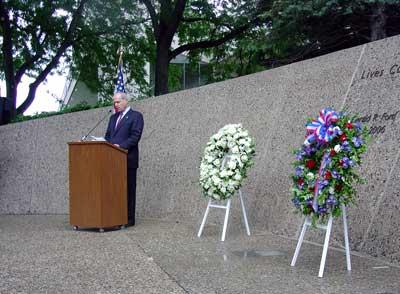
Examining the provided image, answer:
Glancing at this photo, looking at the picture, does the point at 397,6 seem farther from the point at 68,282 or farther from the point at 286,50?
the point at 68,282

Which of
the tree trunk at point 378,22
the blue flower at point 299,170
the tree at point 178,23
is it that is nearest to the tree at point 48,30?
the tree at point 178,23

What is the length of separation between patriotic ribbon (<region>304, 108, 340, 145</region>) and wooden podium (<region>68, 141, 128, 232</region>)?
12.5 feet

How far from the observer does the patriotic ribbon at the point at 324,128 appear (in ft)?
15.8

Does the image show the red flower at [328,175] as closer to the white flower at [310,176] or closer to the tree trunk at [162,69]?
the white flower at [310,176]

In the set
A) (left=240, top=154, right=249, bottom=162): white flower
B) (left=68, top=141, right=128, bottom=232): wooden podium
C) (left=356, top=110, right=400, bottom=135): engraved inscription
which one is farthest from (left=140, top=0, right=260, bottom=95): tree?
(left=356, top=110, right=400, bottom=135): engraved inscription

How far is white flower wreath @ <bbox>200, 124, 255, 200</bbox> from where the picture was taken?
6832 millimetres

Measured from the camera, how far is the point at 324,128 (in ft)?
16.0

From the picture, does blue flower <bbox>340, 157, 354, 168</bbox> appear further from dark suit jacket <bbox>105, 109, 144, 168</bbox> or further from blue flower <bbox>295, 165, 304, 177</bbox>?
dark suit jacket <bbox>105, 109, 144, 168</bbox>

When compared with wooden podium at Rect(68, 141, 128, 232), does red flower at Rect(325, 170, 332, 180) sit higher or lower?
higher

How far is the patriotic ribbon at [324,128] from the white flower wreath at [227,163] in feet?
6.30

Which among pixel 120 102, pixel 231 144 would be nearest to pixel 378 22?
pixel 120 102

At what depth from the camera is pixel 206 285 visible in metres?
4.64

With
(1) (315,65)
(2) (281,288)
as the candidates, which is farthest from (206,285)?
(1) (315,65)

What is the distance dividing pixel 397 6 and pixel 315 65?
3.64 m
